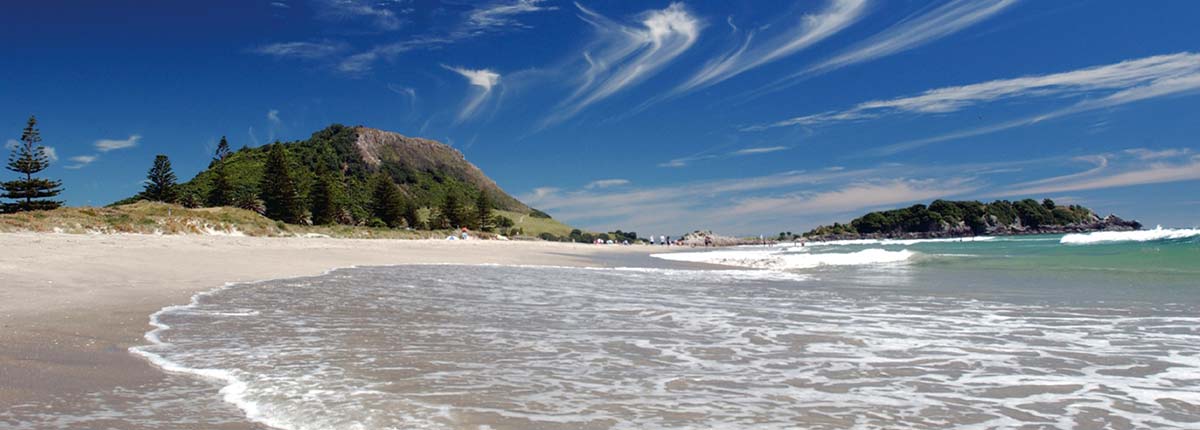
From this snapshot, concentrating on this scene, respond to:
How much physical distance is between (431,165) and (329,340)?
169 meters

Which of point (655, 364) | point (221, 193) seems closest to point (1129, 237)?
point (655, 364)

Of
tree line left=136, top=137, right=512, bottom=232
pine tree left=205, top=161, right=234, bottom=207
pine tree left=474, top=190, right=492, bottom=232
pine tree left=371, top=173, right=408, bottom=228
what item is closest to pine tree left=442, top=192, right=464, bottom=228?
tree line left=136, top=137, right=512, bottom=232

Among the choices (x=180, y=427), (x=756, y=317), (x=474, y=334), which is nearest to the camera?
(x=180, y=427)

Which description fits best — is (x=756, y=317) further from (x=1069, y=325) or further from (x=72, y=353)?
(x=72, y=353)

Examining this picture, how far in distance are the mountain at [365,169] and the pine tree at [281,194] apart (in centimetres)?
643

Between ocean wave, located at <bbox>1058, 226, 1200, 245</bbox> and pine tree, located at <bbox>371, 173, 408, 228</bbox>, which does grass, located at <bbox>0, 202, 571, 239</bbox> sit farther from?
ocean wave, located at <bbox>1058, 226, 1200, 245</bbox>

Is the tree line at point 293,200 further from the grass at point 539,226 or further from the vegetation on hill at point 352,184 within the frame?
the grass at point 539,226

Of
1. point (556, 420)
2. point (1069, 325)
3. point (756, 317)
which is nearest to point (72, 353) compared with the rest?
point (556, 420)

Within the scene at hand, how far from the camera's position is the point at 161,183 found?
69250 mm

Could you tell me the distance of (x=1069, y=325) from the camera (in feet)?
23.5

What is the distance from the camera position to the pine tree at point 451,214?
81.2 meters

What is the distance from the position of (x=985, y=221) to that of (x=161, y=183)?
12426 centimetres

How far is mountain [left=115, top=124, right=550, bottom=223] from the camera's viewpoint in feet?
283

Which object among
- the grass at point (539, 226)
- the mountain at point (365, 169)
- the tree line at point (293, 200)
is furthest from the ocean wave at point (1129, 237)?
the grass at point (539, 226)
